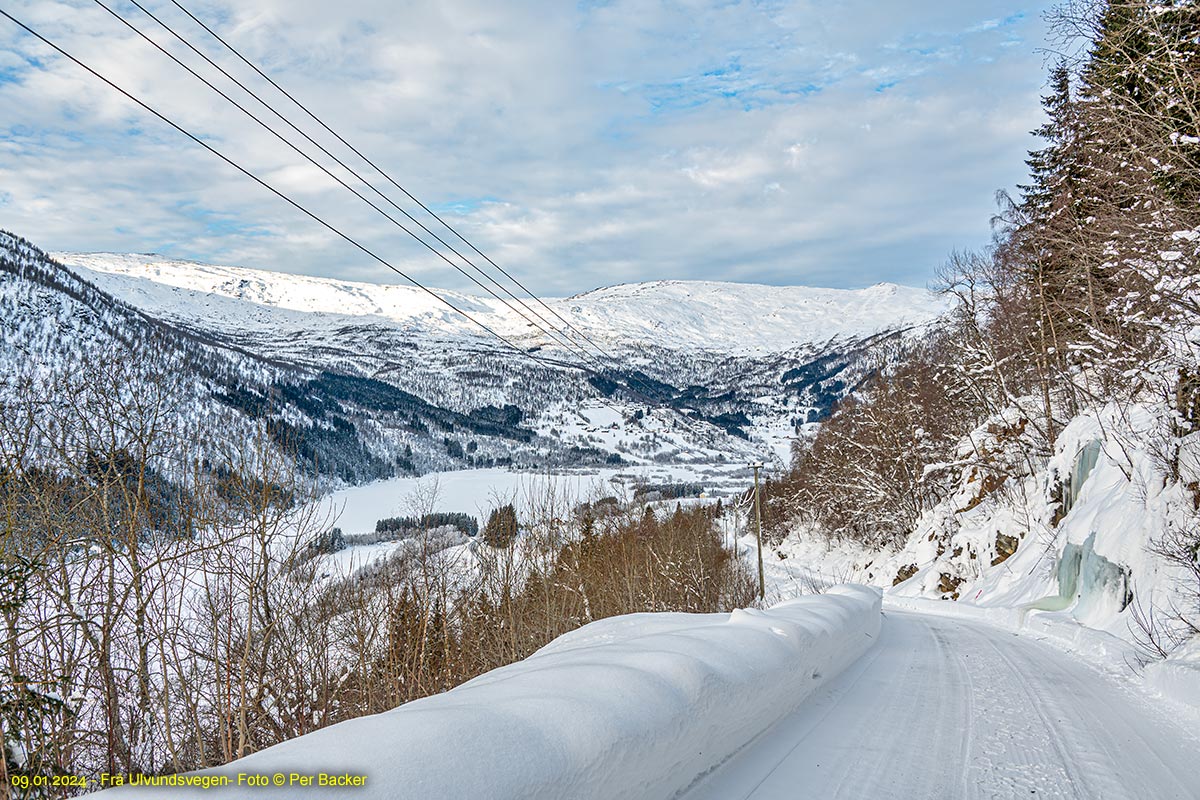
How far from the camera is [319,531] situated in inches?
696

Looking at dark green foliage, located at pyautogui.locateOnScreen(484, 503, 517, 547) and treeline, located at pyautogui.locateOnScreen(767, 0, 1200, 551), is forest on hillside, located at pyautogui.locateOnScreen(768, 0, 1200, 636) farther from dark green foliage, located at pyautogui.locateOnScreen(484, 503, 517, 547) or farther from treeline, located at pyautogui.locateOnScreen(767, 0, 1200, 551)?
dark green foliage, located at pyautogui.locateOnScreen(484, 503, 517, 547)

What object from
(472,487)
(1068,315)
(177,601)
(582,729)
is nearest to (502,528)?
(177,601)

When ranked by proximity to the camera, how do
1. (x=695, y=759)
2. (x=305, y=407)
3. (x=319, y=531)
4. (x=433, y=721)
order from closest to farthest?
1. (x=433, y=721)
2. (x=695, y=759)
3. (x=319, y=531)
4. (x=305, y=407)

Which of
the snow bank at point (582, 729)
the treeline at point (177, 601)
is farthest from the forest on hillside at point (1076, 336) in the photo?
the treeline at point (177, 601)

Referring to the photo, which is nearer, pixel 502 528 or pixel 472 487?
pixel 502 528

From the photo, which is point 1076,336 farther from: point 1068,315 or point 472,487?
point 472,487

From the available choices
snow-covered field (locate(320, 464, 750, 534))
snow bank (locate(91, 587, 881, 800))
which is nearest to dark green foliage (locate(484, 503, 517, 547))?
snow bank (locate(91, 587, 881, 800))

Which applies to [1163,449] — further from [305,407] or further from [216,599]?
[305,407]

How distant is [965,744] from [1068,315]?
19758 millimetres

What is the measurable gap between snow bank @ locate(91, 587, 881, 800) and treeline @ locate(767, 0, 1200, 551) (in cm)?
904

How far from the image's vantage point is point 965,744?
17.8ft

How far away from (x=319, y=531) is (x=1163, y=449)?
17.6 metres

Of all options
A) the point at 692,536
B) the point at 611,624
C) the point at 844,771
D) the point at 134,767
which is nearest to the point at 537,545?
the point at 692,536

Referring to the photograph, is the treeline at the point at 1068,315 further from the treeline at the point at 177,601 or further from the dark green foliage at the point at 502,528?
the dark green foliage at the point at 502,528
